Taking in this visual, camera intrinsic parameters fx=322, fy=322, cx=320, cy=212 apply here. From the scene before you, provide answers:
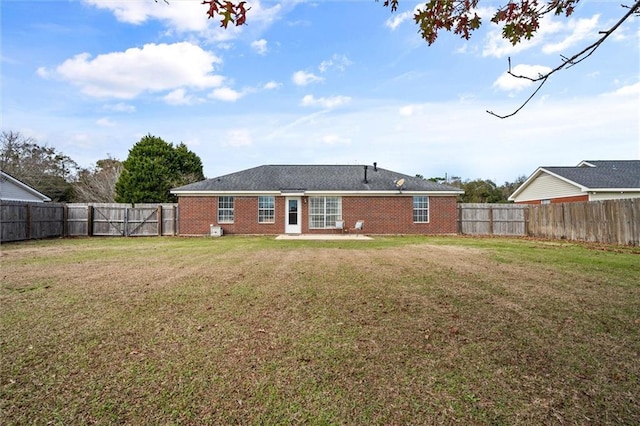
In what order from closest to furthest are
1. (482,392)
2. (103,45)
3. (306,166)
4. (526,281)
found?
(482,392) < (526,281) < (103,45) < (306,166)

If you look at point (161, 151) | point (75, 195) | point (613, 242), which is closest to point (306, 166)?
point (161, 151)

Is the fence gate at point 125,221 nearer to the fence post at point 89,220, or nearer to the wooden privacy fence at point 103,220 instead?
the wooden privacy fence at point 103,220

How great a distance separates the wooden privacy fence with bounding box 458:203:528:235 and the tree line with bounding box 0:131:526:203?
10.0 meters

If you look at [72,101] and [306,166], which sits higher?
[72,101]

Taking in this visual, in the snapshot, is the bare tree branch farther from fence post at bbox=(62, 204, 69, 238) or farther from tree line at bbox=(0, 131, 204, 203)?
tree line at bbox=(0, 131, 204, 203)

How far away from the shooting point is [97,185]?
33406mm

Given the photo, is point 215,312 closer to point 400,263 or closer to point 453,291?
point 453,291

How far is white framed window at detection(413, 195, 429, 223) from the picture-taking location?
19.7 m

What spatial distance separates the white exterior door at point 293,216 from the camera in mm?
19375

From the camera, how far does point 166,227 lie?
19.7 m

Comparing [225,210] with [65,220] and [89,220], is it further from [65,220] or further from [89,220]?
[65,220]

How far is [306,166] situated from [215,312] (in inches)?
751

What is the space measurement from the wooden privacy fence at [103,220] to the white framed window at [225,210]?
2775 millimetres

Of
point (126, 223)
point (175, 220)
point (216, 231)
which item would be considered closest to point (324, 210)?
point (216, 231)
